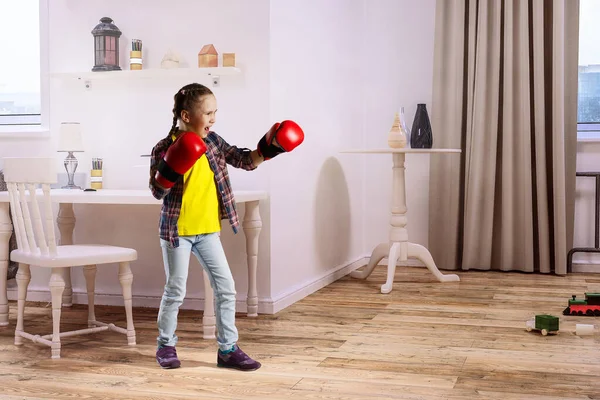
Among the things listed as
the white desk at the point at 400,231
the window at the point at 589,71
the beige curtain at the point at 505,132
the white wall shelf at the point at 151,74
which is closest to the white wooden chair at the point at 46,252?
the white wall shelf at the point at 151,74

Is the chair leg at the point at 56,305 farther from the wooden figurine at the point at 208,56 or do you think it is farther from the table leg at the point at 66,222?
the wooden figurine at the point at 208,56

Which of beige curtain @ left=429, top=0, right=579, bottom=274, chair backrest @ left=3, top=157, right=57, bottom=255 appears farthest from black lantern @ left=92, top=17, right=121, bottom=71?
beige curtain @ left=429, top=0, right=579, bottom=274

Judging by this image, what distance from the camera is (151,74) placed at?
3773mm

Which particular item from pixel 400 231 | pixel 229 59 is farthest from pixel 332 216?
pixel 229 59

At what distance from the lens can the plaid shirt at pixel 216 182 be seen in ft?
8.79

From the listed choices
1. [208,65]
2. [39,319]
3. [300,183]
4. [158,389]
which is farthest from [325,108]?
[158,389]

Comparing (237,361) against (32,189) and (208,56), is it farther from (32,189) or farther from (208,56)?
(208,56)

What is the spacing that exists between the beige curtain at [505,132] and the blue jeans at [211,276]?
2634 mm

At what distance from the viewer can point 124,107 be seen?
3.91 m

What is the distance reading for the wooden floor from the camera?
8.12ft

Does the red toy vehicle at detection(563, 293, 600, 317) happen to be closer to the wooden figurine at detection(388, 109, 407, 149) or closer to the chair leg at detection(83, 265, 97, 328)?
the wooden figurine at detection(388, 109, 407, 149)

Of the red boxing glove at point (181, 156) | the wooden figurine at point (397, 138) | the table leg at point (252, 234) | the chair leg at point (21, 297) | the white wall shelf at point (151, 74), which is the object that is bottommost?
the chair leg at point (21, 297)

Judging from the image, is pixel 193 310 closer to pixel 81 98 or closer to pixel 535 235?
pixel 81 98

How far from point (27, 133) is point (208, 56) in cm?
112
